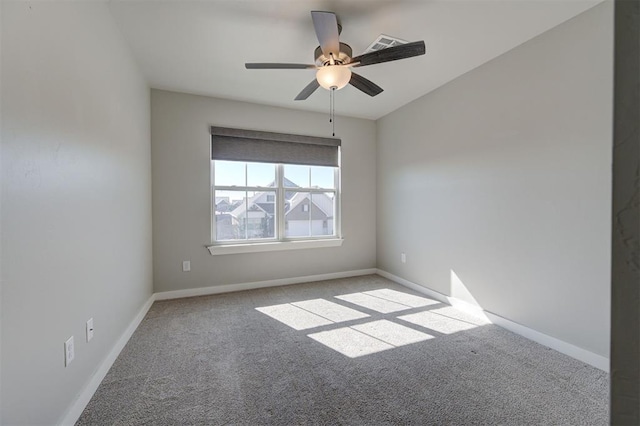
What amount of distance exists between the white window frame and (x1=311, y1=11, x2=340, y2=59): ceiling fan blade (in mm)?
2028

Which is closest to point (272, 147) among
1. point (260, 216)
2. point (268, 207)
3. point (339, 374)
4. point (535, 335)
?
point (268, 207)

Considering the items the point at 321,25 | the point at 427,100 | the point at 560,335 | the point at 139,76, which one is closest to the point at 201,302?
the point at 139,76

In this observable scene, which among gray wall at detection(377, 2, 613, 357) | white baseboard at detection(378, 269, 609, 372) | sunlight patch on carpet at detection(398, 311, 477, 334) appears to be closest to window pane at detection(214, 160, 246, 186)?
gray wall at detection(377, 2, 613, 357)

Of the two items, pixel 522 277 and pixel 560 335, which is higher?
pixel 522 277

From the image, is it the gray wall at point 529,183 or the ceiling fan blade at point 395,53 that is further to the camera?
the gray wall at point 529,183

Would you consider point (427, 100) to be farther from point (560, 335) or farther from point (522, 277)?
point (560, 335)

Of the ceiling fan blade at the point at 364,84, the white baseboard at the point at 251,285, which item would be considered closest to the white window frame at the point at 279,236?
→ the white baseboard at the point at 251,285

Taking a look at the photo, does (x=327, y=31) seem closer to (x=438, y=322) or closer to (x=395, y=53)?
(x=395, y=53)

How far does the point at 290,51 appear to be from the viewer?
8.05 ft

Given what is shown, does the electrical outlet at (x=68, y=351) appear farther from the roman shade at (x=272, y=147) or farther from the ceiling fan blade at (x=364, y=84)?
the ceiling fan blade at (x=364, y=84)

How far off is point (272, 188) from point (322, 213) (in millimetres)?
862

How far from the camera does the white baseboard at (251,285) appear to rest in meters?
3.28

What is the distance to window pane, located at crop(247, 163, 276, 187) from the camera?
3.68m

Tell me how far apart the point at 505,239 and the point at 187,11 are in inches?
127
